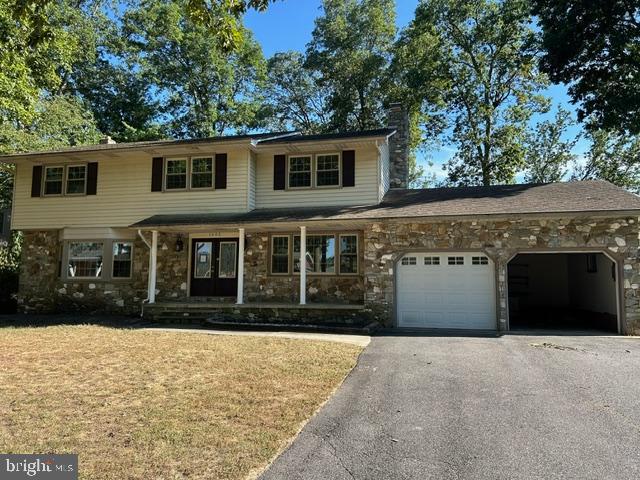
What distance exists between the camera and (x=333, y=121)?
27.2m

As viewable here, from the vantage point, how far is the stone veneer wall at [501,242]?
10492 mm

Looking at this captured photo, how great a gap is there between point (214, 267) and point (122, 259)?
316cm

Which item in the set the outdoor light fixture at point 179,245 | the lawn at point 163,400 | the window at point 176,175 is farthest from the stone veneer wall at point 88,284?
the lawn at point 163,400

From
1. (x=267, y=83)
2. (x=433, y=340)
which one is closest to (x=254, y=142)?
(x=433, y=340)

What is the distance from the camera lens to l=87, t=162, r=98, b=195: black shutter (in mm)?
14906

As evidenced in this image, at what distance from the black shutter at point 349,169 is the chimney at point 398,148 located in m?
3.05

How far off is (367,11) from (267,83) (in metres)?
7.75

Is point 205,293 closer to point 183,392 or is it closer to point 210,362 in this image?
point 210,362

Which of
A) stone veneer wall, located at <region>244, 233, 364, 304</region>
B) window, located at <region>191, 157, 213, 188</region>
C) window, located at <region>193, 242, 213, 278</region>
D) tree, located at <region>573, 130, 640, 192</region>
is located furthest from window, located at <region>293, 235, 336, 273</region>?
tree, located at <region>573, 130, 640, 192</region>

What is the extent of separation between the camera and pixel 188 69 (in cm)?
2723

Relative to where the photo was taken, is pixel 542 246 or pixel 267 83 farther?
pixel 267 83

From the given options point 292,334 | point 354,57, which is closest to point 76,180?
point 292,334

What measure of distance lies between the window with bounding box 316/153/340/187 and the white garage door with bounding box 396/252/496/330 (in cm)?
350

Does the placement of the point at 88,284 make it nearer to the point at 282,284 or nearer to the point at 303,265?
the point at 282,284
